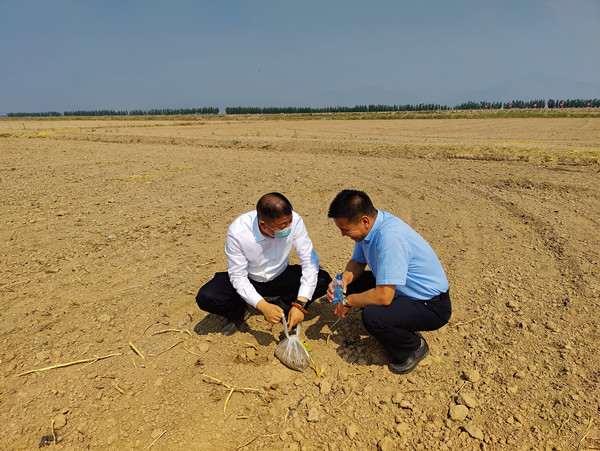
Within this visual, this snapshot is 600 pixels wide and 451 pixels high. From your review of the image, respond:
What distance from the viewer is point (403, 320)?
2.48 m

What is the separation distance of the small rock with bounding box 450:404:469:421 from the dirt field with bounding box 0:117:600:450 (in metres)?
0.01

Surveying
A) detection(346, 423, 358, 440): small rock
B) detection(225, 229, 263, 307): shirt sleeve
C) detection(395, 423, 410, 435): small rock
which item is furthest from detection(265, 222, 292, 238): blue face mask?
detection(395, 423, 410, 435): small rock

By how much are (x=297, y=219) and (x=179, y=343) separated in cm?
144

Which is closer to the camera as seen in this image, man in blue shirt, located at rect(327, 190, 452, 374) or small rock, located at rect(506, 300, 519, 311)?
man in blue shirt, located at rect(327, 190, 452, 374)

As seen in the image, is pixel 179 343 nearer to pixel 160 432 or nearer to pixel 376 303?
pixel 160 432

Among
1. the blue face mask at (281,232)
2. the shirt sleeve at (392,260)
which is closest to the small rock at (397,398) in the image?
the shirt sleeve at (392,260)

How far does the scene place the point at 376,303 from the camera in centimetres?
244

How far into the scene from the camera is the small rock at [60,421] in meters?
2.23

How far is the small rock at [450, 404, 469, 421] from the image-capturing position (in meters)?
2.25

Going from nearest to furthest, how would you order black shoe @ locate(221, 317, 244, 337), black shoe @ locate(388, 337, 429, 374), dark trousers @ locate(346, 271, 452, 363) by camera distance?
dark trousers @ locate(346, 271, 452, 363) < black shoe @ locate(388, 337, 429, 374) < black shoe @ locate(221, 317, 244, 337)

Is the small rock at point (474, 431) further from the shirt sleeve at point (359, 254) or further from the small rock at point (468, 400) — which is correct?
the shirt sleeve at point (359, 254)

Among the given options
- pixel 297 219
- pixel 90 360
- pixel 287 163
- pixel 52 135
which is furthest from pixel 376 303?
pixel 52 135

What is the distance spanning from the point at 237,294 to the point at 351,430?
4.53 feet

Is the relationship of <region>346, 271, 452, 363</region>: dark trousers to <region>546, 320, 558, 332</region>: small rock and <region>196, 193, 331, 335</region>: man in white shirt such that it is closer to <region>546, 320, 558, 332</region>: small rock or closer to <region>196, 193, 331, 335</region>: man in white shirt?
<region>196, 193, 331, 335</region>: man in white shirt
